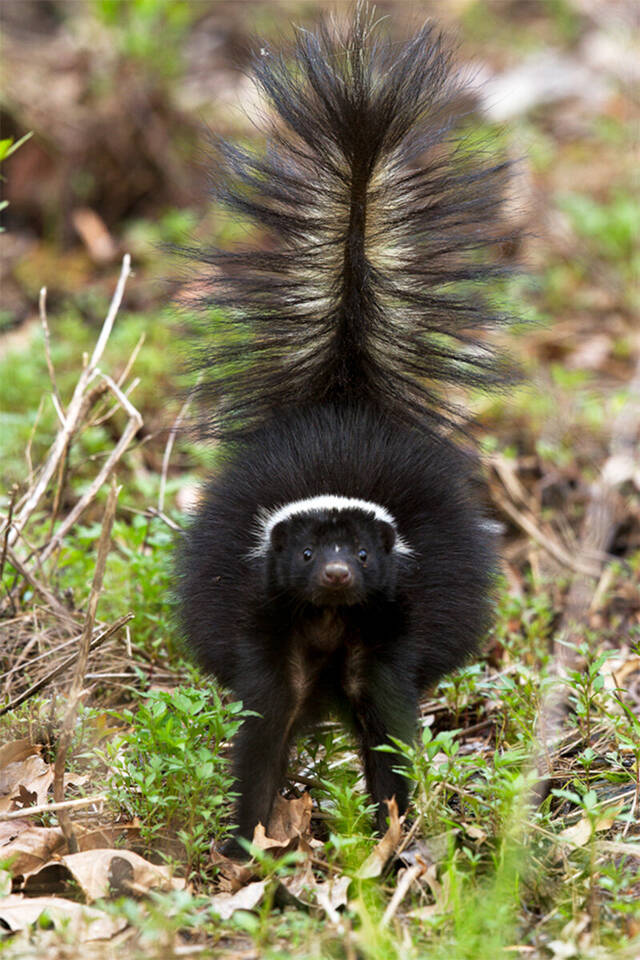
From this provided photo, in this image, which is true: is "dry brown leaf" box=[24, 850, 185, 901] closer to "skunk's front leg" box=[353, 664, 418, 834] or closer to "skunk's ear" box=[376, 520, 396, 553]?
"skunk's front leg" box=[353, 664, 418, 834]

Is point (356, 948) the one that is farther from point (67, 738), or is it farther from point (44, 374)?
point (44, 374)

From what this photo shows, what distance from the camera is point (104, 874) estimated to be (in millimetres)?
3504

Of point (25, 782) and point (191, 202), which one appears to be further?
point (191, 202)

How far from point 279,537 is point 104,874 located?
45.8 inches

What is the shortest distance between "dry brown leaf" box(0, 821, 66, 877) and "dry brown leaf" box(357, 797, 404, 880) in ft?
2.99

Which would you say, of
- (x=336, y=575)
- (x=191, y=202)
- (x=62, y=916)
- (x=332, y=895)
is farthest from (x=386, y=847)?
(x=191, y=202)

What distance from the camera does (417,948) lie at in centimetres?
309

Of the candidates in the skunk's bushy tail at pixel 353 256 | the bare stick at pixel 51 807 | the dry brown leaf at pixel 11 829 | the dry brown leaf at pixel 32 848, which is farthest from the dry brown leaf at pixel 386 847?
the skunk's bushy tail at pixel 353 256

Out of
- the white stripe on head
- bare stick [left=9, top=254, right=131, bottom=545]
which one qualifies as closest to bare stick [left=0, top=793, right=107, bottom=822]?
the white stripe on head

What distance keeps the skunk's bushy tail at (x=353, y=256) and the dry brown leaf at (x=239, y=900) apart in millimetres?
1758

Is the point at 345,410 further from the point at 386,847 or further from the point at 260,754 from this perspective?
the point at 386,847

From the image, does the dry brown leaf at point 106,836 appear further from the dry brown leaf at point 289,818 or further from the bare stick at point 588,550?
the bare stick at point 588,550

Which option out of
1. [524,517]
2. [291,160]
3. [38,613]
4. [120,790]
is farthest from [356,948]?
[524,517]

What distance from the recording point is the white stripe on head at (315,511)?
400cm
